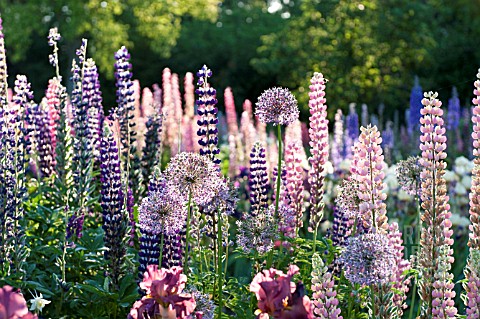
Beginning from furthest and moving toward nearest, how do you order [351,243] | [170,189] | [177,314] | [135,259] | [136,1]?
[136,1] < [135,259] < [170,189] < [351,243] < [177,314]

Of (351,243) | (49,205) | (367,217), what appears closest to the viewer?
(351,243)

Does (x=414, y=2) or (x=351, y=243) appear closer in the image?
(x=351, y=243)

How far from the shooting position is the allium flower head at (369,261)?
7.66 ft

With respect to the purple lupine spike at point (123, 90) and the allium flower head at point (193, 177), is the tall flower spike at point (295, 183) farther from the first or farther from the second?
the purple lupine spike at point (123, 90)

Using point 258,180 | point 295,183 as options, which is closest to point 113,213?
point 258,180

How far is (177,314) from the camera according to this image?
2.02 meters

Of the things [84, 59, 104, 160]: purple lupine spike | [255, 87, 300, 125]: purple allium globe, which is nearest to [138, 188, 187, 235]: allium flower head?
[255, 87, 300, 125]: purple allium globe

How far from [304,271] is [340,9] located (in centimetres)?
1467

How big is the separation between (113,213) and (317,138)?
116cm

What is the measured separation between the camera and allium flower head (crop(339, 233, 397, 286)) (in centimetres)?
234

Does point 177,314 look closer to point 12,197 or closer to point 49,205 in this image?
point 12,197

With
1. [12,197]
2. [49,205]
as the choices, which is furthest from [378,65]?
[12,197]

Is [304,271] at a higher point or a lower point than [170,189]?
lower

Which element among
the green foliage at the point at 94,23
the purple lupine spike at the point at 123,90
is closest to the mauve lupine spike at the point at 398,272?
the purple lupine spike at the point at 123,90
